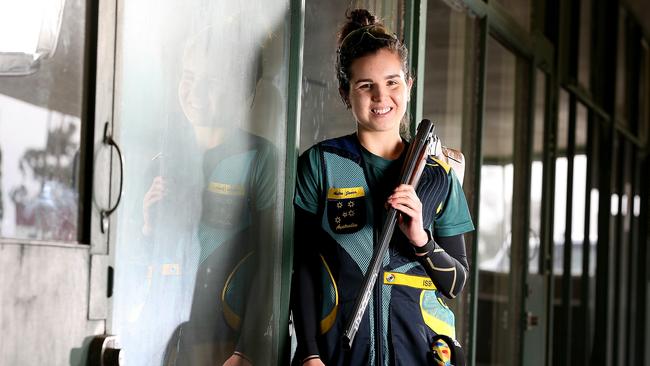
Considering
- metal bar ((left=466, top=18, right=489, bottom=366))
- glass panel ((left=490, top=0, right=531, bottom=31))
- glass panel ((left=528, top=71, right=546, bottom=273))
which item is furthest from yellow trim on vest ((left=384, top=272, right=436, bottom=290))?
glass panel ((left=528, top=71, right=546, bottom=273))

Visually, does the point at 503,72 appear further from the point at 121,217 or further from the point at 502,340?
the point at 121,217

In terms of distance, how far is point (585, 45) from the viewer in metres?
5.54

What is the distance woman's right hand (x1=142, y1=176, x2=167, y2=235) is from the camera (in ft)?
5.25

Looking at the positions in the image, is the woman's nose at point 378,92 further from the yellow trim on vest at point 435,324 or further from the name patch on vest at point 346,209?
the yellow trim on vest at point 435,324

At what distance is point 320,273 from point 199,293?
0.88 ft

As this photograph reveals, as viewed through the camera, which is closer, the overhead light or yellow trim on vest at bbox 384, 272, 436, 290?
the overhead light

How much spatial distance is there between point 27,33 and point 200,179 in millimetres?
514

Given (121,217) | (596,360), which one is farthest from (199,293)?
(596,360)

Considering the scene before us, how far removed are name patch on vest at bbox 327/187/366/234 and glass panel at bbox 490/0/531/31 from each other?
2.01m

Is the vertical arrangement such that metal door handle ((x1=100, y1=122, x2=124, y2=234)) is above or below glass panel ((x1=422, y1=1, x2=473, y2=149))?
below

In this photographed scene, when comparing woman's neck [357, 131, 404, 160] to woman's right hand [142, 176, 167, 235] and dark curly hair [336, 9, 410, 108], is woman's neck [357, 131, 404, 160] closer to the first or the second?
dark curly hair [336, 9, 410, 108]

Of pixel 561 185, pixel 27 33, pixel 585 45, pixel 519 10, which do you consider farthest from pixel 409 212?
pixel 585 45

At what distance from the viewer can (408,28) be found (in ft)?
8.38

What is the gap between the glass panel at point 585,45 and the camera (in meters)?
5.35
